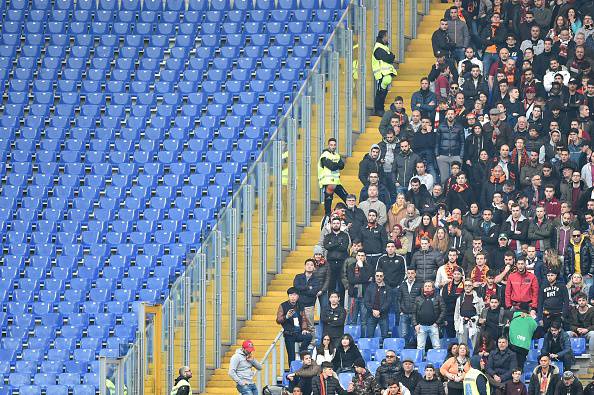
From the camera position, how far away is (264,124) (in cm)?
3503

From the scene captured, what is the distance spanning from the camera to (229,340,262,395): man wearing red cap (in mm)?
28406

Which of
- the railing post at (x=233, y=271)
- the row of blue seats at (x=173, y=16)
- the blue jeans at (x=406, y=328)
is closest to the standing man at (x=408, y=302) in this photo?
the blue jeans at (x=406, y=328)

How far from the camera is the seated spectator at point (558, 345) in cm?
2747

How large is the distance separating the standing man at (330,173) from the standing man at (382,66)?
2.46 m

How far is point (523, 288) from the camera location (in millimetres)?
28281

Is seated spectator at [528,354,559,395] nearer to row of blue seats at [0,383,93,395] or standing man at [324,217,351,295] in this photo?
standing man at [324,217,351,295]

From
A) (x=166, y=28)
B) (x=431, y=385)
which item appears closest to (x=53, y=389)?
(x=431, y=385)

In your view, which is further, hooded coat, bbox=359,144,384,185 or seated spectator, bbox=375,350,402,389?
hooded coat, bbox=359,144,384,185

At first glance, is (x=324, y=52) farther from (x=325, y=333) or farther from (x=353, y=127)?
(x=325, y=333)

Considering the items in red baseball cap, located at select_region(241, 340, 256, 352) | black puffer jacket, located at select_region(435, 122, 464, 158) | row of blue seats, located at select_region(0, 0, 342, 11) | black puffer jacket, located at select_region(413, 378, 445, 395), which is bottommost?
black puffer jacket, located at select_region(413, 378, 445, 395)

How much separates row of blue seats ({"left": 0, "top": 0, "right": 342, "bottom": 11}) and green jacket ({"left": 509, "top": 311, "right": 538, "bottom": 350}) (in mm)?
11005

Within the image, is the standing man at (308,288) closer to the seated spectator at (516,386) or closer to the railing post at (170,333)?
the railing post at (170,333)

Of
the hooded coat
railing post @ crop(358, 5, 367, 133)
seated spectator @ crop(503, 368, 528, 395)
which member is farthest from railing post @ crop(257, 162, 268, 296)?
seated spectator @ crop(503, 368, 528, 395)

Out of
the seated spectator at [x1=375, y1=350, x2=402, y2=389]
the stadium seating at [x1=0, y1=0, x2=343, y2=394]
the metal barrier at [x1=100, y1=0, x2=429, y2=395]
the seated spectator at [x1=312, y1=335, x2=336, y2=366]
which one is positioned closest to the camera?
the seated spectator at [x1=375, y1=350, x2=402, y2=389]
